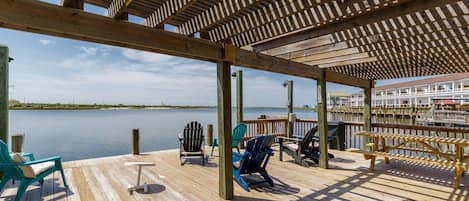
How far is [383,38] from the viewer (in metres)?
3.27

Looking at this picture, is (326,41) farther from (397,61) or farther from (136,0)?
(136,0)

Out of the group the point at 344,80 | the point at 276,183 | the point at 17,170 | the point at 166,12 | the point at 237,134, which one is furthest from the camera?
the point at 237,134

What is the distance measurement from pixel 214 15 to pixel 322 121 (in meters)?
3.46

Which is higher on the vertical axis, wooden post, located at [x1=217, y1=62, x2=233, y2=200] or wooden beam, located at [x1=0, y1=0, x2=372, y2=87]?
wooden beam, located at [x1=0, y1=0, x2=372, y2=87]

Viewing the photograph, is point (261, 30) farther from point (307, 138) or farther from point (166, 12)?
point (307, 138)

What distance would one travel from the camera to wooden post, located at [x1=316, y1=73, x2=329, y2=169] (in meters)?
4.86

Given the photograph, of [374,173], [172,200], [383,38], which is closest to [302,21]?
[383,38]

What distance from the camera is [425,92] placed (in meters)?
33.1

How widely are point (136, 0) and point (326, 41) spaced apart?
8.87 feet

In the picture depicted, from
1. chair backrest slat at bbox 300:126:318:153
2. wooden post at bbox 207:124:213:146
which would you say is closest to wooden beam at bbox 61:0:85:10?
chair backrest slat at bbox 300:126:318:153

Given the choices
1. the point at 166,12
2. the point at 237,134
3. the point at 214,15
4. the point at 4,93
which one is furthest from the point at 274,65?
the point at 4,93

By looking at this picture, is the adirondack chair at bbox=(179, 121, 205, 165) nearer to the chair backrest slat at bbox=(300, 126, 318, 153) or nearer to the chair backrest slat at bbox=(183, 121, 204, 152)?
the chair backrest slat at bbox=(183, 121, 204, 152)

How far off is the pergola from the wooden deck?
0.82 m

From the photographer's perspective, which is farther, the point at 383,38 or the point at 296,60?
the point at 296,60
